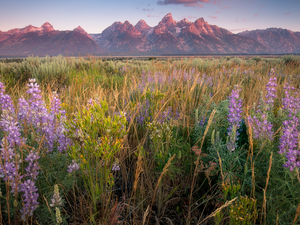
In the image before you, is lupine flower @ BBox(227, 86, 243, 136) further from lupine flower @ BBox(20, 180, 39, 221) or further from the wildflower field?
lupine flower @ BBox(20, 180, 39, 221)

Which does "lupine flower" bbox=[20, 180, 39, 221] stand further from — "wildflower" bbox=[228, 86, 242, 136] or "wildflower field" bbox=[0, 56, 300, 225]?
"wildflower" bbox=[228, 86, 242, 136]

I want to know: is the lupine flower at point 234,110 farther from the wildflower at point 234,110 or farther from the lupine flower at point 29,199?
the lupine flower at point 29,199

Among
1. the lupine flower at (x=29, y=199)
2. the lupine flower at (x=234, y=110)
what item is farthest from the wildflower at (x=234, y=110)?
the lupine flower at (x=29, y=199)

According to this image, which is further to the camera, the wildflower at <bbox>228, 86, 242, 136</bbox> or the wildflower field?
the wildflower at <bbox>228, 86, 242, 136</bbox>

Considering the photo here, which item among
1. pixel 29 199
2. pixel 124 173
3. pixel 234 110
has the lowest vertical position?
pixel 124 173

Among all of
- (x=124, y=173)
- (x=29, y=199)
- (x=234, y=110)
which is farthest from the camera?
(x=124, y=173)

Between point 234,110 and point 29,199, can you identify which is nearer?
point 29,199

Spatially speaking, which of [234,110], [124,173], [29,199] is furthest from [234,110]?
[29,199]

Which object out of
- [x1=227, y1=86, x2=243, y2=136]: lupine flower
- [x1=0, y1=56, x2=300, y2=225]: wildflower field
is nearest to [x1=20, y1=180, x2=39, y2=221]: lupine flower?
[x1=0, y1=56, x2=300, y2=225]: wildflower field

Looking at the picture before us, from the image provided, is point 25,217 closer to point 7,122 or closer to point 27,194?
point 27,194

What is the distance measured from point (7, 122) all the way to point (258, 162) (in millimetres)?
2250

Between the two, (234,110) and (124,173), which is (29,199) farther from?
(234,110)

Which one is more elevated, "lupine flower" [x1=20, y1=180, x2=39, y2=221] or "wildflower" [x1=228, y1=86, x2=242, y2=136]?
"wildflower" [x1=228, y1=86, x2=242, y2=136]

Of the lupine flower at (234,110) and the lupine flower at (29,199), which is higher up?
the lupine flower at (234,110)
